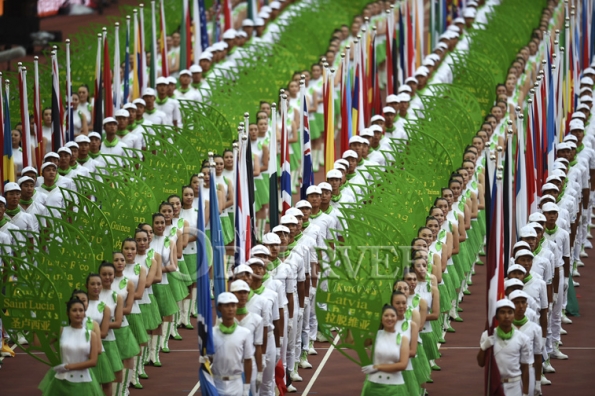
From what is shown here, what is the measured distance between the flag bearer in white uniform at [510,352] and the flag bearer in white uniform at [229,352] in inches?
90.2

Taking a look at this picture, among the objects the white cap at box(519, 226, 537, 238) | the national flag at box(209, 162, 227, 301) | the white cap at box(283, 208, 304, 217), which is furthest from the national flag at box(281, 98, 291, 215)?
the white cap at box(519, 226, 537, 238)

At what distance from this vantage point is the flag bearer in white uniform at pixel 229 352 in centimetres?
1316

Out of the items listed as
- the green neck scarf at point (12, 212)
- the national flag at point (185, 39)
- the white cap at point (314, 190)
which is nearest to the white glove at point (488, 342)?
the white cap at point (314, 190)

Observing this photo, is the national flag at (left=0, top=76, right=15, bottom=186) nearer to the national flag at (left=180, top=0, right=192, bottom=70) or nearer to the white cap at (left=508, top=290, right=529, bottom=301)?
the national flag at (left=180, top=0, right=192, bottom=70)

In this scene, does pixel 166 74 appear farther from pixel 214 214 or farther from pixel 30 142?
pixel 214 214

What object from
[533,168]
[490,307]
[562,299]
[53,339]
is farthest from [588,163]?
[53,339]

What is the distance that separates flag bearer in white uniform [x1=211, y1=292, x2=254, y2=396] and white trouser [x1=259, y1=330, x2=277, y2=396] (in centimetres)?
93

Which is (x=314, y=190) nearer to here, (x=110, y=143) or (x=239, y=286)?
(x=239, y=286)

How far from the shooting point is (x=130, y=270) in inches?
595

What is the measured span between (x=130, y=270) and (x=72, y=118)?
6401 mm

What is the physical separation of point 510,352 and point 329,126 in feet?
24.1

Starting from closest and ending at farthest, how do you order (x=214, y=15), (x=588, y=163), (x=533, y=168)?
1. (x=533, y=168)
2. (x=588, y=163)
3. (x=214, y=15)

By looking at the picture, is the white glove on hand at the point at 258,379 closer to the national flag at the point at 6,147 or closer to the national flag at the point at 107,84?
the national flag at the point at 6,147

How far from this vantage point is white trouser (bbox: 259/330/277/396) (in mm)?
14211
